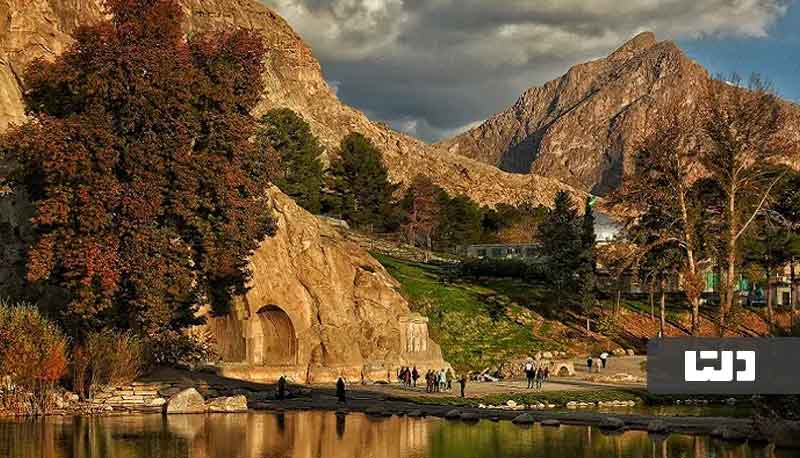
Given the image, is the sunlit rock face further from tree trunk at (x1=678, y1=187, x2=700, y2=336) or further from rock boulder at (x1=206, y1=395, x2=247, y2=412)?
tree trunk at (x1=678, y1=187, x2=700, y2=336)

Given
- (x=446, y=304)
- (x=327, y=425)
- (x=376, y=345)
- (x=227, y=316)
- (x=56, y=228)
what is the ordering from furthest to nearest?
(x=446, y=304), (x=376, y=345), (x=227, y=316), (x=56, y=228), (x=327, y=425)

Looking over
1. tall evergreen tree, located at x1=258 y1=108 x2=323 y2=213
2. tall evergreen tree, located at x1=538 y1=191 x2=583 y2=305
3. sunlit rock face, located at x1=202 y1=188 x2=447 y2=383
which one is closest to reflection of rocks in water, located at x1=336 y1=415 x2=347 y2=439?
sunlit rock face, located at x1=202 y1=188 x2=447 y2=383

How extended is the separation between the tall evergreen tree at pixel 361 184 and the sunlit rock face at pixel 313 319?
168 feet

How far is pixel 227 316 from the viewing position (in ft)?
190

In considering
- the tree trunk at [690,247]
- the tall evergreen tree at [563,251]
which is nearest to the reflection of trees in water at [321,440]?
the tree trunk at [690,247]

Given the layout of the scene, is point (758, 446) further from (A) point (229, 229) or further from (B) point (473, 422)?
(A) point (229, 229)

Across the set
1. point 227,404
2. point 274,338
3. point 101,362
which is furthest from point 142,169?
point 274,338

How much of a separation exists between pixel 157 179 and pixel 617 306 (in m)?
48.8

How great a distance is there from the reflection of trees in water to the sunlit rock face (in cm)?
1522

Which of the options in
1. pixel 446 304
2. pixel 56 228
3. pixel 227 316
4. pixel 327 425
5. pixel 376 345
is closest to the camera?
pixel 327 425

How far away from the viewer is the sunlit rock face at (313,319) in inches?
2287

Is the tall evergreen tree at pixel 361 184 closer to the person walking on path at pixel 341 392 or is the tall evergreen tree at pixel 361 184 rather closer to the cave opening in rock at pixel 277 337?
the cave opening in rock at pixel 277 337

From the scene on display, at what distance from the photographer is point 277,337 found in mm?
60469

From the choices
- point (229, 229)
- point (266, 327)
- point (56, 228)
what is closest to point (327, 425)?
point (229, 229)
